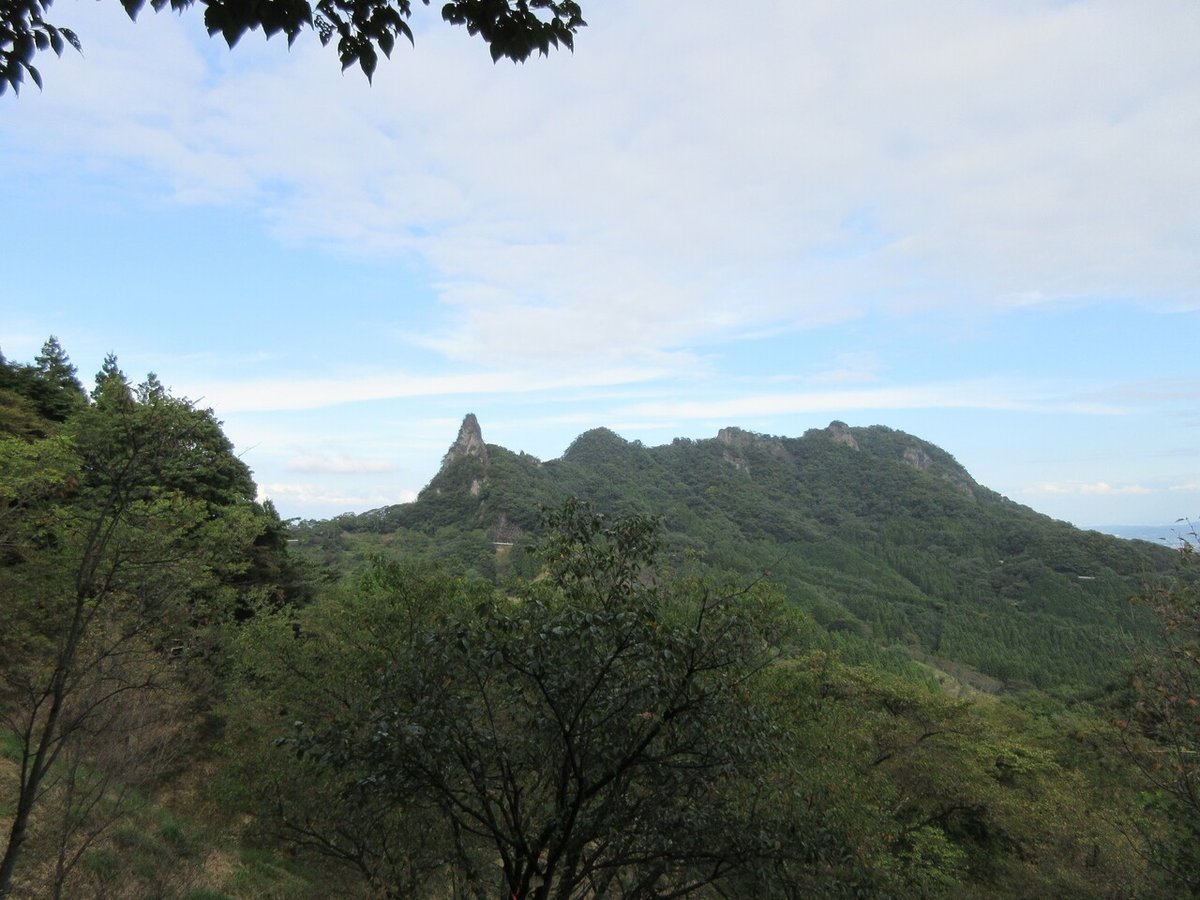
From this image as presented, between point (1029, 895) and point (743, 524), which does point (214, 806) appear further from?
point (743, 524)

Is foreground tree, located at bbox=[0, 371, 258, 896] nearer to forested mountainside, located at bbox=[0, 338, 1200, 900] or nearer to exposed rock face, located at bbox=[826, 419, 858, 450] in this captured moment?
forested mountainside, located at bbox=[0, 338, 1200, 900]

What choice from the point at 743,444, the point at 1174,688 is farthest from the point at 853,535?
the point at 1174,688

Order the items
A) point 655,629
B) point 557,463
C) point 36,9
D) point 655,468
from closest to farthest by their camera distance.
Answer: point 36,9 → point 655,629 → point 557,463 → point 655,468

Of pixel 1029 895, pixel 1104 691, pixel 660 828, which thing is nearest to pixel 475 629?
pixel 660 828

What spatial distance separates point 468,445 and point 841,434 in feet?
342

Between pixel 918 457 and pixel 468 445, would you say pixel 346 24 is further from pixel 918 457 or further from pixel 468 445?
pixel 918 457

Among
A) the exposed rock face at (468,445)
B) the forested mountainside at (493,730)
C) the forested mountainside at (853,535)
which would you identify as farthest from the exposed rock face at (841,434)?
the forested mountainside at (493,730)

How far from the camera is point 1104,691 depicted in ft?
126

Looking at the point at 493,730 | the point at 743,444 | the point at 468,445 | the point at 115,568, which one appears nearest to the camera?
the point at 493,730

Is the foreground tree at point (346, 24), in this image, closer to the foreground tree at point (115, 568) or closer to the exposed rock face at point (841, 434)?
the foreground tree at point (115, 568)

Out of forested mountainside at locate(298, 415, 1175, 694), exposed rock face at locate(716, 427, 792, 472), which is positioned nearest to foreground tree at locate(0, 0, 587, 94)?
forested mountainside at locate(298, 415, 1175, 694)

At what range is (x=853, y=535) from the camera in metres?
115

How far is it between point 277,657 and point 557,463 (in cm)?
9770

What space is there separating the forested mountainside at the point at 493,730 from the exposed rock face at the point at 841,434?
138 m
